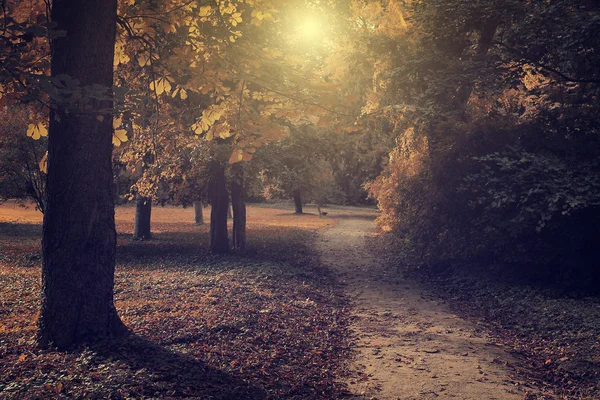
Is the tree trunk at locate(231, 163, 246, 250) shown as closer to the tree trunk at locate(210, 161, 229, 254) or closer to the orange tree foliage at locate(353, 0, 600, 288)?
the tree trunk at locate(210, 161, 229, 254)

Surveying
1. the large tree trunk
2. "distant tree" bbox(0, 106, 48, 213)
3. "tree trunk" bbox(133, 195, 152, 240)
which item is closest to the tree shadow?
the large tree trunk

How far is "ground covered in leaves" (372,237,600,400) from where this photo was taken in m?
7.84

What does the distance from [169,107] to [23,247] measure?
1065 cm

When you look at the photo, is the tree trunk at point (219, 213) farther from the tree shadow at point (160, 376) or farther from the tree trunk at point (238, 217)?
the tree shadow at point (160, 376)

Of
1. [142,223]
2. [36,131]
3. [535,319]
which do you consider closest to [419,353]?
[535,319]

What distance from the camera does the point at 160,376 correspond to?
6.42m

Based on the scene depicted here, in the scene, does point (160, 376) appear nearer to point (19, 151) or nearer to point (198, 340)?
point (198, 340)

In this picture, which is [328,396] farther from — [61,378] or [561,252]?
[561,252]

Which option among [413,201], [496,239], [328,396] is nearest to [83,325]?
[328,396]

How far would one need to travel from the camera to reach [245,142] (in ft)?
28.5

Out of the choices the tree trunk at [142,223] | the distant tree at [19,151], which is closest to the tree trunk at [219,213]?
the distant tree at [19,151]

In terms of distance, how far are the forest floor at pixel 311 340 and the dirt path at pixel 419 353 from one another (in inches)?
1.2

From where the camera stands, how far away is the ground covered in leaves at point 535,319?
784 centimetres

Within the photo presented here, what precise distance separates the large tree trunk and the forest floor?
0.51 meters
